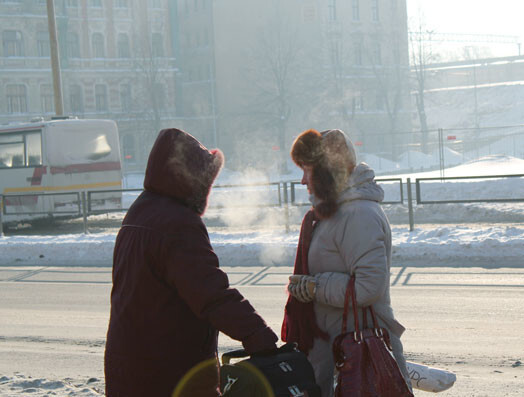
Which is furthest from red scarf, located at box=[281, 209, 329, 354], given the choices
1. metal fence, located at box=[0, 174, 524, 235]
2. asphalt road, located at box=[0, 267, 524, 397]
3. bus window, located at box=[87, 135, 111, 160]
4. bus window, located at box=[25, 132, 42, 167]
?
bus window, located at box=[87, 135, 111, 160]

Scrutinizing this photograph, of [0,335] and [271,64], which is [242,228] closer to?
[0,335]

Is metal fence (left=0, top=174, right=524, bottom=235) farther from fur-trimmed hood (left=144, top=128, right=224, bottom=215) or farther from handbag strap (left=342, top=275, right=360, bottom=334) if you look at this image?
fur-trimmed hood (left=144, top=128, right=224, bottom=215)

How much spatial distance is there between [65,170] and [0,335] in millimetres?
16754

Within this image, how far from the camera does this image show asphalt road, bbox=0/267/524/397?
664 centimetres

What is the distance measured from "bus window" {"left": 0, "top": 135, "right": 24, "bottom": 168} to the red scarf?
74.3 feet

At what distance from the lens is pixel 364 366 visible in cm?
347

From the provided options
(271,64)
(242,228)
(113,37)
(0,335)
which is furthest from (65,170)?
(113,37)

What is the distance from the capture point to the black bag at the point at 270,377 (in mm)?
3160

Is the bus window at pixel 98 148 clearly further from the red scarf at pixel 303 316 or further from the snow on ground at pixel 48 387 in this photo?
the red scarf at pixel 303 316

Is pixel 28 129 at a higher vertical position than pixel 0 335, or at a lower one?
higher

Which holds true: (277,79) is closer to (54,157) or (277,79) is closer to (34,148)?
(34,148)

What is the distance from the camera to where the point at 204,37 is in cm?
7000

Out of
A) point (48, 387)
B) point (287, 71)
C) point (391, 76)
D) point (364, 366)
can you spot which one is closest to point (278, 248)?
point (48, 387)

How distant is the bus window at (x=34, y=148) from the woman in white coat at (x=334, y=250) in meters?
22.2
